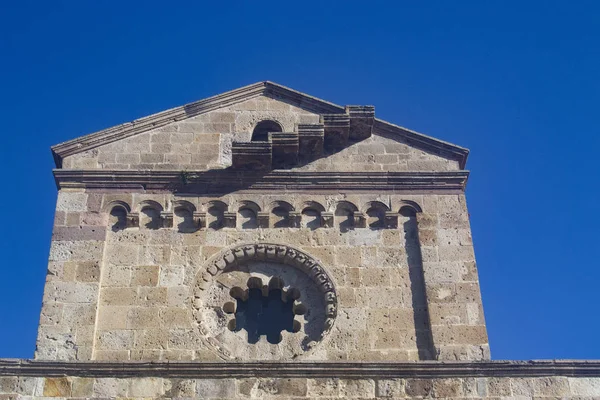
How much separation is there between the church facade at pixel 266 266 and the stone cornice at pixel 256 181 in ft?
0.07

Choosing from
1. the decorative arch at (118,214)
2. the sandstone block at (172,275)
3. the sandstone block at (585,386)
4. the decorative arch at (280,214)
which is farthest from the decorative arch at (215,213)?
the sandstone block at (585,386)

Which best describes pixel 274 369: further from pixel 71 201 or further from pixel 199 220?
pixel 71 201

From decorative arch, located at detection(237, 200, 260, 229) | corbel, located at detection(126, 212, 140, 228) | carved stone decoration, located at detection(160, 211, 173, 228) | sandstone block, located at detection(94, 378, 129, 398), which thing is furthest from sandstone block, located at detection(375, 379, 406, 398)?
corbel, located at detection(126, 212, 140, 228)

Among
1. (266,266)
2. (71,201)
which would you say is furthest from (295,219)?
(71,201)

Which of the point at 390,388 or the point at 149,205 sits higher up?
the point at 149,205

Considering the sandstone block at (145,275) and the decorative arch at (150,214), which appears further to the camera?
the decorative arch at (150,214)

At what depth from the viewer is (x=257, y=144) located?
1491 centimetres

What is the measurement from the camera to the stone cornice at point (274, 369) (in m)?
11.5

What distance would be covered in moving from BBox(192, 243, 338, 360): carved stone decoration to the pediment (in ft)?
5.20

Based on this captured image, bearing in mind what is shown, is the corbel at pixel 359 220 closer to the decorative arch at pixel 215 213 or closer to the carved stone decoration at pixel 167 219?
the decorative arch at pixel 215 213

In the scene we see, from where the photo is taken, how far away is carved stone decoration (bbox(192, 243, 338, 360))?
43.4 feet

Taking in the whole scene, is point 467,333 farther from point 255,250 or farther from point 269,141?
point 269,141

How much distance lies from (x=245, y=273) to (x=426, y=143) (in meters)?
3.49

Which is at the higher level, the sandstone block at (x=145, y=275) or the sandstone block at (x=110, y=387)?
the sandstone block at (x=145, y=275)
